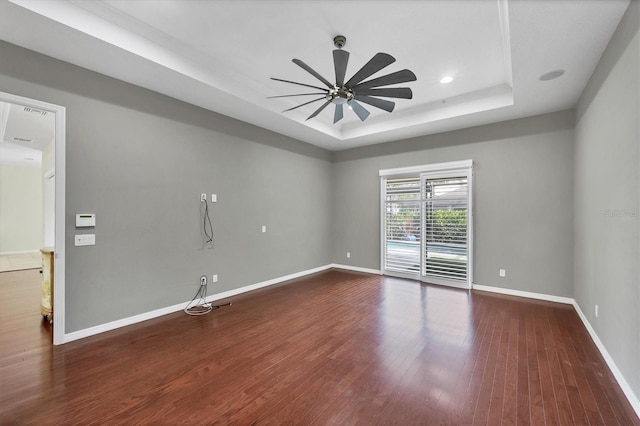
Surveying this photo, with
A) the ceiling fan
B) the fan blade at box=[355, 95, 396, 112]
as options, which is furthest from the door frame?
the fan blade at box=[355, 95, 396, 112]

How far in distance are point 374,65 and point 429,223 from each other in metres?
3.72

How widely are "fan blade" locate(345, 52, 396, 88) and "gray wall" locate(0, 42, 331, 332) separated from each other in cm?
264

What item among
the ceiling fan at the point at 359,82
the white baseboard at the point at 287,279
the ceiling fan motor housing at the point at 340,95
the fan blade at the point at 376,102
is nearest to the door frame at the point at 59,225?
the white baseboard at the point at 287,279

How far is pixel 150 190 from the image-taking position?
3646 millimetres

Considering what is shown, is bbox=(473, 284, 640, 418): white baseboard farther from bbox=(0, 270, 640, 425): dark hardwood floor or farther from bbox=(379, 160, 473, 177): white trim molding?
bbox=(379, 160, 473, 177): white trim molding

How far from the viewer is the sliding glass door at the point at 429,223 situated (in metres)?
5.07

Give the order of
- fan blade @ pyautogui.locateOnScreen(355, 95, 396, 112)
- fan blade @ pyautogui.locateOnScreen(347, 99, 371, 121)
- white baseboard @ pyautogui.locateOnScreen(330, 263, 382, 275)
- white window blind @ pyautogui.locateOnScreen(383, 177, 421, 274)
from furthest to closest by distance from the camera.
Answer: white baseboard @ pyautogui.locateOnScreen(330, 263, 382, 275), white window blind @ pyautogui.locateOnScreen(383, 177, 421, 274), fan blade @ pyautogui.locateOnScreen(347, 99, 371, 121), fan blade @ pyautogui.locateOnScreen(355, 95, 396, 112)

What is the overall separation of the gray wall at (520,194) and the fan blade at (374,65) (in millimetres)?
3241

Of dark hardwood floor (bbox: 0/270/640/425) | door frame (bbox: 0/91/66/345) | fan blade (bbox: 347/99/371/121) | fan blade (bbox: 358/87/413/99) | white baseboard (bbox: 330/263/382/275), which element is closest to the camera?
dark hardwood floor (bbox: 0/270/640/425)

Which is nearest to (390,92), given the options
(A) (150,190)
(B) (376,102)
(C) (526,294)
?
Answer: (B) (376,102)

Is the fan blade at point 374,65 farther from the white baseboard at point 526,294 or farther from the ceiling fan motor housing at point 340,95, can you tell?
the white baseboard at point 526,294

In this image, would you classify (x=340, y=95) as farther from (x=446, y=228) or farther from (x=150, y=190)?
(x=446, y=228)

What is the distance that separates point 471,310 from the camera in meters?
3.92

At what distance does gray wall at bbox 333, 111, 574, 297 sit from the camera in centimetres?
423
